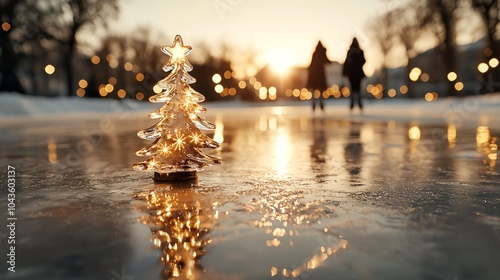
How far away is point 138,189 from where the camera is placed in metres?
3.61

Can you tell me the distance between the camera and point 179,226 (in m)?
2.45

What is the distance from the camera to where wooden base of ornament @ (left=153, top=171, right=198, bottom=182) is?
397cm

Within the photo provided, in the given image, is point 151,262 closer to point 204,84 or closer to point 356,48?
point 356,48

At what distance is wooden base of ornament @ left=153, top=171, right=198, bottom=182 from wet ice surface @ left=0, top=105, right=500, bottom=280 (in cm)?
13

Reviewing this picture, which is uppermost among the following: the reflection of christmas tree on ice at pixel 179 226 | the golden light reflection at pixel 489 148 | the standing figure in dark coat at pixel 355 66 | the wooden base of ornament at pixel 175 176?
the standing figure in dark coat at pixel 355 66

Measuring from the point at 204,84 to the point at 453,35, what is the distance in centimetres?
4142

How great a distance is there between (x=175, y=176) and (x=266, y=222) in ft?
5.50

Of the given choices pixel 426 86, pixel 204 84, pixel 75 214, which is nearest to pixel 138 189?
pixel 75 214

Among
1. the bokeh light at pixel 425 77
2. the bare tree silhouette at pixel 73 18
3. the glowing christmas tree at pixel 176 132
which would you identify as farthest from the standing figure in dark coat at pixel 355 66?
the bokeh light at pixel 425 77

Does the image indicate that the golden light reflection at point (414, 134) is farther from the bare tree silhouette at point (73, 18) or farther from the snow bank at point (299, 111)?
the bare tree silhouette at point (73, 18)

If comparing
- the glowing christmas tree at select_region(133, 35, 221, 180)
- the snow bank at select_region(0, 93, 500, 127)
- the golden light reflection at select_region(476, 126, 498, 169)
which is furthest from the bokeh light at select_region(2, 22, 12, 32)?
the golden light reflection at select_region(476, 126, 498, 169)

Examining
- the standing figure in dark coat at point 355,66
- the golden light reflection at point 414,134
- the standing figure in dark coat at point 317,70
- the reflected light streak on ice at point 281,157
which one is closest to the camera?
the reflected light streak on ice at point 281,157

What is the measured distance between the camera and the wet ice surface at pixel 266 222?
1.82 meters

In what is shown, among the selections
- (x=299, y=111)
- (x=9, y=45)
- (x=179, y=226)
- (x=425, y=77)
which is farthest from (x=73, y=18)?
(x=425, y=77)
